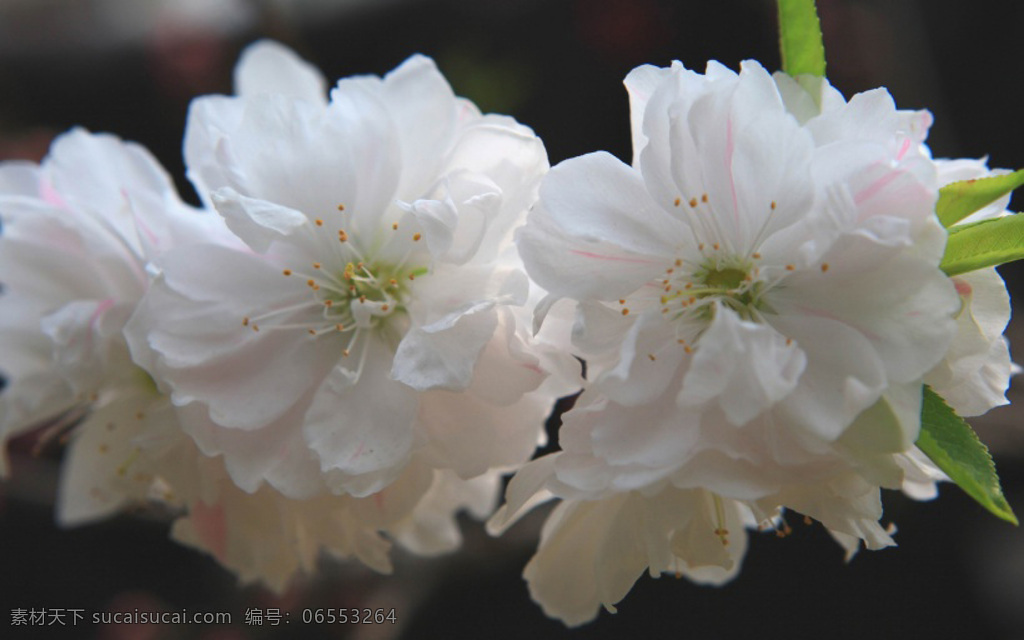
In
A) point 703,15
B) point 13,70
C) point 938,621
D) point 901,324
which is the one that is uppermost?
point 901,324

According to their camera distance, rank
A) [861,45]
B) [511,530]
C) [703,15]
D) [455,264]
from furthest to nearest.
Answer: [703,15] → [861,45] → [511,530] → [455,264]

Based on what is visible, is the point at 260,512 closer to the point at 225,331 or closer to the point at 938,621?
the point at 225,331

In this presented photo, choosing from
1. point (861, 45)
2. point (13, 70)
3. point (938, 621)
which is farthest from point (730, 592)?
point (13, 70)

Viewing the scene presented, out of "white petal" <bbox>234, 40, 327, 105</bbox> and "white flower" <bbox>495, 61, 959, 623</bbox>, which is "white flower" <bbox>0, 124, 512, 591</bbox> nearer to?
"white petal" <bbox>234, 40, 327, 105</bbox>

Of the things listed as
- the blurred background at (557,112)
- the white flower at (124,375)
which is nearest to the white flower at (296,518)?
the white flower at (124,375)

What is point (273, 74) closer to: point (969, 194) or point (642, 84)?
point (642, 84)

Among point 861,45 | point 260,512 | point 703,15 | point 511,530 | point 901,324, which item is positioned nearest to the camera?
point 901,324
